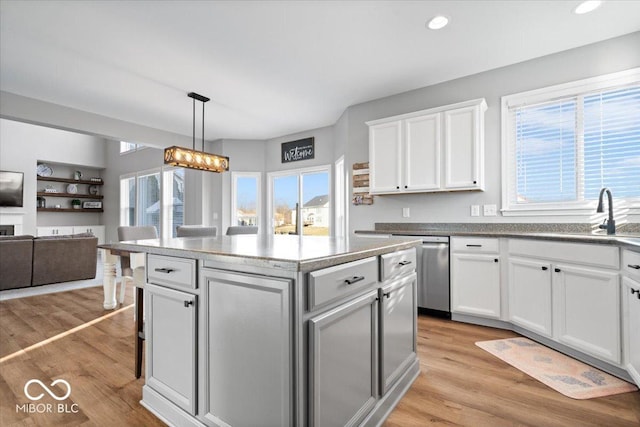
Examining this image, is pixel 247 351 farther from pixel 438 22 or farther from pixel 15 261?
pixel 15 261

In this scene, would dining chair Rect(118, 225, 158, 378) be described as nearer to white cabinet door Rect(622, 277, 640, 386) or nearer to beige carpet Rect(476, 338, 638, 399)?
beige carpet Rect(476, 338, 638, 399)

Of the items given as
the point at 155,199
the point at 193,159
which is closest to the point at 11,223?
the point at 155,199

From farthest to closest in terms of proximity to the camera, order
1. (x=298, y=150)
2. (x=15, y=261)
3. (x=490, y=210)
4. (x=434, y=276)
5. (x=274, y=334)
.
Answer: (x=298, y=150) → (x=15, y=261) → (x=490, y=210) → (x=434, y=276) → (x=274, y=334)

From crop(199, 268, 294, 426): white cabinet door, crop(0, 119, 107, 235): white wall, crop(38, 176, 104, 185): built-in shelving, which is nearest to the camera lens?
crop(199, 268, 294, 426): white cabinet door

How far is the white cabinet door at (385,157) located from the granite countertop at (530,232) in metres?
0.56

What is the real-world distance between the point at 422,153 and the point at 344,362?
276 cm

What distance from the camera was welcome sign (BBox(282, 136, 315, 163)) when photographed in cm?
575

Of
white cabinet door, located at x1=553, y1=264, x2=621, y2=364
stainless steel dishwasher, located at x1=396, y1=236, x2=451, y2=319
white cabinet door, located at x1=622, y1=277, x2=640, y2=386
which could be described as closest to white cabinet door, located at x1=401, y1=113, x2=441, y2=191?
stainless steel dishwasher, located at x1=396, y1=236, x2=451, y2=319

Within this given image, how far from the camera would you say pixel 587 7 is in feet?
7.77

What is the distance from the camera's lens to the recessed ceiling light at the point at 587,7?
2.32 meters

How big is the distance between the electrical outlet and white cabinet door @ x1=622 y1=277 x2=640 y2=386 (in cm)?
145

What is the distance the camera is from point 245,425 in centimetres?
122

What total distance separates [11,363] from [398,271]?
110 inches

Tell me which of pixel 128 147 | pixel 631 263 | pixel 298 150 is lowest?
pixel 631 263
